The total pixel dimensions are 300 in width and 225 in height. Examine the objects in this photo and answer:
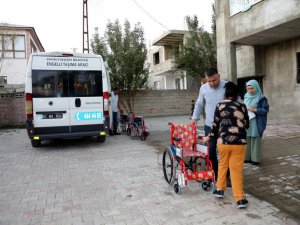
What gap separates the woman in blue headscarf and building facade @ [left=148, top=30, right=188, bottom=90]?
17773mm

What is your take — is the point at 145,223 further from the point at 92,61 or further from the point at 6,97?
the point at 6,97

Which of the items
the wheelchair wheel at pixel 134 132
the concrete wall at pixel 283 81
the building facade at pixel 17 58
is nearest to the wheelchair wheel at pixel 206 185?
the wheelchair wheel at pixel 134 132

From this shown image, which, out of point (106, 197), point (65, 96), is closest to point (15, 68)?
point (65, 96)

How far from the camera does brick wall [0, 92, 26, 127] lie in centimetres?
1546

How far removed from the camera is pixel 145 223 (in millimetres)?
3398

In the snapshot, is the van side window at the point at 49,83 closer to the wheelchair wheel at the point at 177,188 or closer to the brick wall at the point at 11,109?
the wheelchair wheel at the point at 177,188

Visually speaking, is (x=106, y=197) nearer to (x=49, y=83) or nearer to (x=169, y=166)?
(x=169, y=166)

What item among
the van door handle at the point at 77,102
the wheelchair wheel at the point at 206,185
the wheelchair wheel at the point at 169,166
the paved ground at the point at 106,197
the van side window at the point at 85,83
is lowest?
the paved ground at the point at 106,197

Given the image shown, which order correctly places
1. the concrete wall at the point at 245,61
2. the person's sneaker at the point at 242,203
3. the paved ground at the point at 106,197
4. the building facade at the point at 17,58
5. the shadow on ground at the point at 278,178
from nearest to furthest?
Result: 1. the paved ground at the point at 106,197
2. the person's sneaker at the point at 242,203
3. the shadow on ground at the point at 278,178
4. the concrete wall at the point at 245,61
5. the building facade at the point at 17,58

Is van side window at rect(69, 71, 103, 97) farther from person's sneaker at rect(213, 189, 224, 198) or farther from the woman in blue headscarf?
person's sneaker at rect(213, 189, 224, 198)

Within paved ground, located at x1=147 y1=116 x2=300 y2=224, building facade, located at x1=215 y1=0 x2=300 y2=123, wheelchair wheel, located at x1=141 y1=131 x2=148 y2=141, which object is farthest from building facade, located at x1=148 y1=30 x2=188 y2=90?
paved ground, located at x1=147 y1=116 x2=300 y2=224

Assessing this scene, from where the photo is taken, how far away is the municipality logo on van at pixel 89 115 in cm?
799

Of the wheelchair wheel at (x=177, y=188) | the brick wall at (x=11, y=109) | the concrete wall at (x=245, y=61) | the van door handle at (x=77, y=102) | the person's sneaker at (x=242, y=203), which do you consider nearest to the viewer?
the person's sneaker at (x=242, y=203)

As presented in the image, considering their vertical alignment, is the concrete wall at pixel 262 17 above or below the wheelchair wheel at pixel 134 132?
above
